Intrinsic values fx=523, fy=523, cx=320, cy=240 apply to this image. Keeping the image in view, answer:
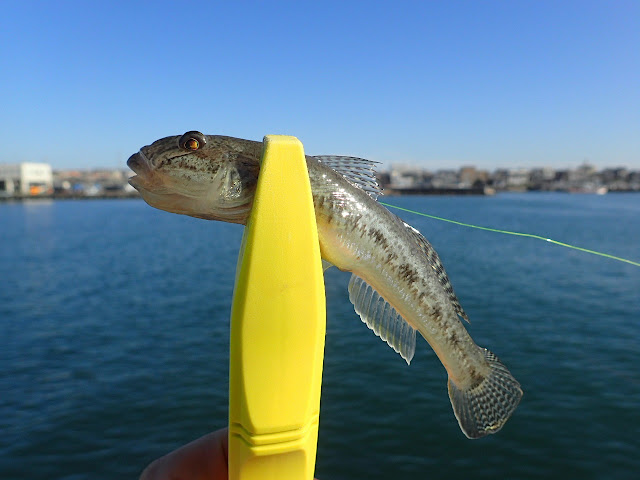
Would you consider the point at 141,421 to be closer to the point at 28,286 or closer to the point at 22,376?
the point at 22,376

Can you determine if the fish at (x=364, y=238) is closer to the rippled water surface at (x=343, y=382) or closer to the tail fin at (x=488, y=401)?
the tail fin at (x=488, y=401)

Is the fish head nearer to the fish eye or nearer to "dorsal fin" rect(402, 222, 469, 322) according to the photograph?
the fish eye

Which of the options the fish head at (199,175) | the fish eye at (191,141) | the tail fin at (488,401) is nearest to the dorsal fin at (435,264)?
the tail fin at (488,401)

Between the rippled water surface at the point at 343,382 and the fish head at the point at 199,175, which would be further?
the rippled water surface at the point at 343,382

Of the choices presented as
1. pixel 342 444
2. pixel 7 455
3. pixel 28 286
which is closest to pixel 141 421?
pixel 7 455

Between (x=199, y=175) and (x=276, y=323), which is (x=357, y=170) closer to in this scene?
(x=199, y=175)

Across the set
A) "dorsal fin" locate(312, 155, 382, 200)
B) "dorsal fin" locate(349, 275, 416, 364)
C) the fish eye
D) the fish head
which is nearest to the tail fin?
"dorsal fin" locate(349, 275, 416, 364)

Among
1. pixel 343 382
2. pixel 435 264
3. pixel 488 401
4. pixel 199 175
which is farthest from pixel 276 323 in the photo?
pixel 343 382
